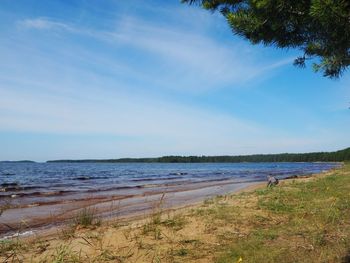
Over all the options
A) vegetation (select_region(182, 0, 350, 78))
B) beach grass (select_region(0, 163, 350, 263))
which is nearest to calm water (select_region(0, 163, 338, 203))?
beach grass (select_region(0, 163, 350, 263))

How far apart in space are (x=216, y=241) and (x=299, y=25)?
14.4 feet

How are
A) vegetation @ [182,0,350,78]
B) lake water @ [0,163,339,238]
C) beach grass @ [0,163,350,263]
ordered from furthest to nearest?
lake water @ [0,163,339,238] < beach grass @ [0,163,350,263] < vegetation @ [182,0,350,78]

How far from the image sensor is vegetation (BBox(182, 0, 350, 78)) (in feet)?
9.64

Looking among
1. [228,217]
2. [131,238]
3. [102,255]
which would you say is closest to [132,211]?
[228,217]

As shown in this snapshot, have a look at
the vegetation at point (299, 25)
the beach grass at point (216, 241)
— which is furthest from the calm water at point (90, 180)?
the vegetation at point (299, 25)

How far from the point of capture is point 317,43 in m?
3.81

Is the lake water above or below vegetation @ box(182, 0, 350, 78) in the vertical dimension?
below

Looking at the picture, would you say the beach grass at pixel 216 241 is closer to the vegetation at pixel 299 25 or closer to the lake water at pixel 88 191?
the lake water at pixel 88 191

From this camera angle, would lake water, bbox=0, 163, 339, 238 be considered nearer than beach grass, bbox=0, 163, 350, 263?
No

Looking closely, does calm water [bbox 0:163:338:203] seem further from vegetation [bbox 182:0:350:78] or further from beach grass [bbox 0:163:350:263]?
vegetation [bbox 182:0:350:78]

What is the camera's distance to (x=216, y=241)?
6883 mm

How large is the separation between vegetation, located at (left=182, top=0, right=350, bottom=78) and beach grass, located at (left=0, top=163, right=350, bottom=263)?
3103 millimetres

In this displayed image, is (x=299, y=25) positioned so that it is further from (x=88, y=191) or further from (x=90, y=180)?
(x=90, y=180)

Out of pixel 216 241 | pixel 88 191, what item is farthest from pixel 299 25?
pixel 88 191
